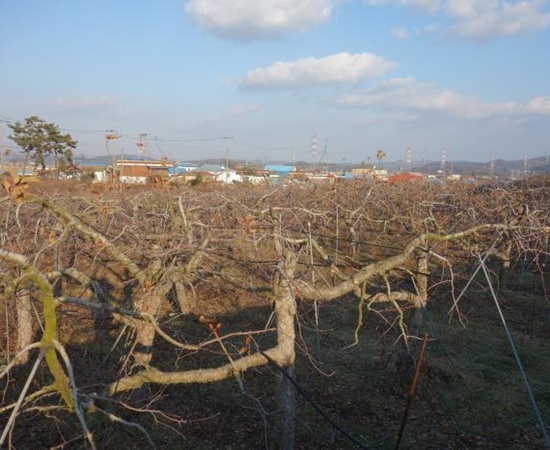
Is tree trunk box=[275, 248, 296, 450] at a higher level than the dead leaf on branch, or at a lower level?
lower

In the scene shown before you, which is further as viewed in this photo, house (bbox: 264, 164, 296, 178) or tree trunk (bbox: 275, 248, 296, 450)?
house (bbox: 264, 164, 296, 178)

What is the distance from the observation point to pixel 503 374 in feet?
19.6

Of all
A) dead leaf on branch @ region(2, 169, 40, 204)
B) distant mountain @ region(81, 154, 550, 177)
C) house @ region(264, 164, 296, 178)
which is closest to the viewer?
dead leaf on branch @ region(2, 169, 40, 204)

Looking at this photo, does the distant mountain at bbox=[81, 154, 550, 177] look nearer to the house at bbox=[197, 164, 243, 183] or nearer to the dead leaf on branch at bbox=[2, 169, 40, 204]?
the house at bbox=[197, 164, 243, 183]

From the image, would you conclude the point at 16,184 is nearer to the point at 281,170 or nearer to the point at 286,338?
the point at 286,338

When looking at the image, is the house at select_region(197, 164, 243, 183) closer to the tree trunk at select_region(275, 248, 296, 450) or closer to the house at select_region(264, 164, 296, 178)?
the house at select_region(264, 164, 296, 178)

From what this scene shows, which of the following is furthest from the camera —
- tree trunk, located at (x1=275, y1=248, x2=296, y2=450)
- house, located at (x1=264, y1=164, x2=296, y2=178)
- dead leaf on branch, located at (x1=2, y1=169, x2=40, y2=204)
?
house, located at (x1=264, y1=164, x2=296, y2=178)

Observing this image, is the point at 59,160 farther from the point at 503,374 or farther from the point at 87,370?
the point at 503,374

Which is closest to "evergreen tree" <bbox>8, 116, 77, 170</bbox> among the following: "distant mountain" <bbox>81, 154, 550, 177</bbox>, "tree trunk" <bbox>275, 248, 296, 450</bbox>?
"distant mountain" <bbox>81, 154, 550, 177</bbox>

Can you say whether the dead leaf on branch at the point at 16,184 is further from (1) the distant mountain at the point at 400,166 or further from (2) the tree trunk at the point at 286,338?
(1) the distant mountain at the point at 400,166

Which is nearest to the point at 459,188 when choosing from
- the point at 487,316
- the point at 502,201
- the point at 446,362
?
the point at 502,201

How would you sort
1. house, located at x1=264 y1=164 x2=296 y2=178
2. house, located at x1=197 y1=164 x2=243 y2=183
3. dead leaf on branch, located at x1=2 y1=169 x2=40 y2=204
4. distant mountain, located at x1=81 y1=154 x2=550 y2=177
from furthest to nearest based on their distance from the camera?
1. distant mountain, located at x1=81 y1=154 x2=550 y2=177
2. house, located at x1=264 y1=164 x2=296 y2=178
3. house, located at x1=197 y1=164 x2=243 y2=183
4. dead leaf on branch, located at x1=2 y1=169 x2=40 y2=204

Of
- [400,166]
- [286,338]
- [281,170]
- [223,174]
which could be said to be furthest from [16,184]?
[400,166]

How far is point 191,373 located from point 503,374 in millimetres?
4429
